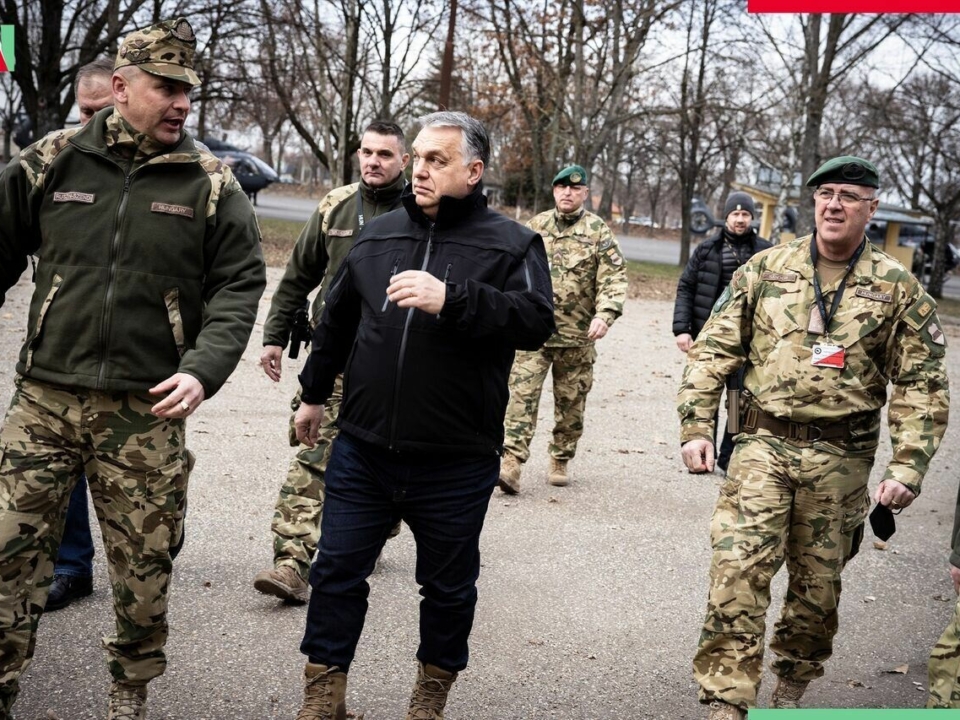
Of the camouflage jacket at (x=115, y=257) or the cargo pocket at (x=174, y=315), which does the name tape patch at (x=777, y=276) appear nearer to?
the camouflage jacket at (x=115, y=257)

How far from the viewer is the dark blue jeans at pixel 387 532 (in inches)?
148

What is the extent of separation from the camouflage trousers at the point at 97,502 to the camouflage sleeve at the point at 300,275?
1784mm

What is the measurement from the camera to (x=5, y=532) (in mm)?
3551

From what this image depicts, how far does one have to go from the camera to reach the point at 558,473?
817 centimetres

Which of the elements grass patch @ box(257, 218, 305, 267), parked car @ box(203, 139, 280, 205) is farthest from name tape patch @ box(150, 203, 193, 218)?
parked car @ box(203, 139, 280, 205)

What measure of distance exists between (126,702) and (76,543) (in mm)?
1447

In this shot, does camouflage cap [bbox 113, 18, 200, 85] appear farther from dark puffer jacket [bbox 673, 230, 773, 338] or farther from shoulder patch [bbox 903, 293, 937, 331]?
dark puffer jacket [bbox 673, 230, 773, 338]

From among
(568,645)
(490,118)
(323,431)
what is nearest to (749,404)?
(568,645)

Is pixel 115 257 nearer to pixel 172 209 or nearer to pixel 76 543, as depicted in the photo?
pixel 172 209

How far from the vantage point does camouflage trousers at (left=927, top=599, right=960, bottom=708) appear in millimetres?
3561

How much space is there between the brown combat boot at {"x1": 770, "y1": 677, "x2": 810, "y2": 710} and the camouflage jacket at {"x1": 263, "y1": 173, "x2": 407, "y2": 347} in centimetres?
274

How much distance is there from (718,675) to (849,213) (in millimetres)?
1755

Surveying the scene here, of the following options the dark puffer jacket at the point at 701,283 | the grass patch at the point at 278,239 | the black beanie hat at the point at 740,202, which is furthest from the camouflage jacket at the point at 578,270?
the grass patch at the point at 278,239

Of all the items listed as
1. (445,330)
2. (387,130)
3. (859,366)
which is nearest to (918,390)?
(859,366)
